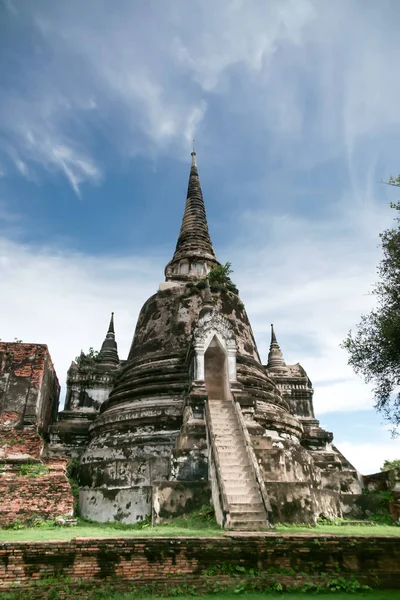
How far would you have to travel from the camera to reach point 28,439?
12148 millimetres

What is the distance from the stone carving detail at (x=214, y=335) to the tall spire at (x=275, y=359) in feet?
29.3

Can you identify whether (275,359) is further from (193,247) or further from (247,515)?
(247,515)

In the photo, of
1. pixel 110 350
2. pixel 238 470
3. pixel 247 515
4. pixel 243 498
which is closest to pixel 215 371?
pixel 238 470

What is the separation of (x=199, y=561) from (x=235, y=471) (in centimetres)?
359

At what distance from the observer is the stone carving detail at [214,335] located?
41.7 feet

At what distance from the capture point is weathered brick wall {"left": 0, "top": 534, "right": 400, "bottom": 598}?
5.42 metres

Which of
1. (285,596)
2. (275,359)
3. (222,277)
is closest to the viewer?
(285,596)

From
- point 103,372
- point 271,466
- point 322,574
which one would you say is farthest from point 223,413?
point 103,372

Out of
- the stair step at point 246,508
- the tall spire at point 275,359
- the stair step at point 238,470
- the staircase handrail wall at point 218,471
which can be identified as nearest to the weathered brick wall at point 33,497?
the staircase handrail wall at point 218,471

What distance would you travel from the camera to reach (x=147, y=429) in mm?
12297

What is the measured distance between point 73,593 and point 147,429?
23.0ft

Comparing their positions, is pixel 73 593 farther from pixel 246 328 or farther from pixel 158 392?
pixel 246 328

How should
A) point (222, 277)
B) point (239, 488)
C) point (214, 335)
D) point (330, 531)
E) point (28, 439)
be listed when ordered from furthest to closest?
point (222, 277)
point (214, 335)
point (28, 439)
point (239, 488)
point (330, 531)

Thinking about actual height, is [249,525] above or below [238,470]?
below
